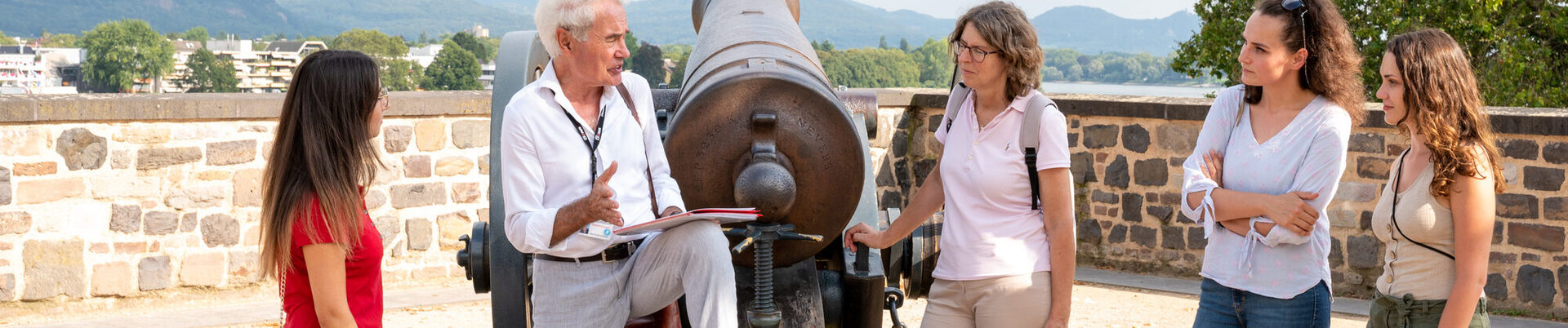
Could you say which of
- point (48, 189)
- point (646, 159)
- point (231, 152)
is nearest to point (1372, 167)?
point (646, 159)

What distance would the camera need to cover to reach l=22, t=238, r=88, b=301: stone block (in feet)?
20.0

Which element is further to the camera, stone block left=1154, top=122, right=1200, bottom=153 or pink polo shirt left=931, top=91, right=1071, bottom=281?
stone block left=1154, top=122, right=1200, bottom=153

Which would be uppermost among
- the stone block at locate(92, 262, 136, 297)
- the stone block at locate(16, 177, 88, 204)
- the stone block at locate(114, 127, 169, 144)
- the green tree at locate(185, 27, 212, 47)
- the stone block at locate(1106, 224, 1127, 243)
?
the green tree at locate(185, 27, 212, 47)

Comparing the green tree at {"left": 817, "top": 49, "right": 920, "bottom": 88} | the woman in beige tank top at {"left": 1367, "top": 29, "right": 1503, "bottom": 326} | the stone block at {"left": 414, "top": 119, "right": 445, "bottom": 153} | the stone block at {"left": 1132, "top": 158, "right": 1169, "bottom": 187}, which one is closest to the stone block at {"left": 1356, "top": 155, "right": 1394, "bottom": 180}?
the stone block at {"left": 1132, "top": 158, "right": 1169, "bottom": 187}

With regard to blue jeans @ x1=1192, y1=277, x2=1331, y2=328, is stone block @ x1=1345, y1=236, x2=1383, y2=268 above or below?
below

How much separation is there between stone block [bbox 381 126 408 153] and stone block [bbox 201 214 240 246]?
0.85m

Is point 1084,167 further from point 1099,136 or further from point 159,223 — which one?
point 159,223

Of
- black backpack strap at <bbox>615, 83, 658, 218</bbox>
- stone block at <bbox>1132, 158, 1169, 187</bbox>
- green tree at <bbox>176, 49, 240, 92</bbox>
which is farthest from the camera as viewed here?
green tree at <bbox>176, 49, 240, 92</bbox>

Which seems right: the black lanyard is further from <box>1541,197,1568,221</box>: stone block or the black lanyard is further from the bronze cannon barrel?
<box>1541,197,1568,221</box>: stone block

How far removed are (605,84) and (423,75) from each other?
1980cm

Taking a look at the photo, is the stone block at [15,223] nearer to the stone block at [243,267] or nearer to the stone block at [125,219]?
the stone block at [125,219]

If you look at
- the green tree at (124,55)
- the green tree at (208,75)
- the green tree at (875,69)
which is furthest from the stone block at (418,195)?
the green tree at (124,55)

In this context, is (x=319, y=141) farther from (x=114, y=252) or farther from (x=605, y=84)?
(x=114, y=252)

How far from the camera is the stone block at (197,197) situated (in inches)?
252
